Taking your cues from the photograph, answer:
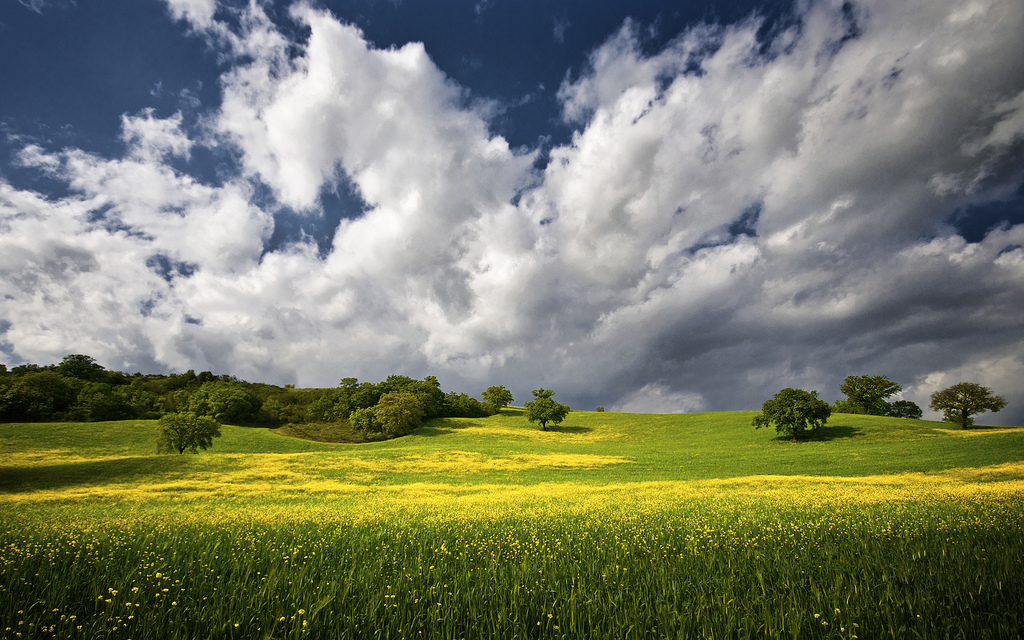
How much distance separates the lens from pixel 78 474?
100 ft

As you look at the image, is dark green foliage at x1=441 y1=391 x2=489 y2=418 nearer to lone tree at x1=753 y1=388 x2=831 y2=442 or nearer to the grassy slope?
the grassy slope

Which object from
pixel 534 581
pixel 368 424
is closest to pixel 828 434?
pixel 534 581

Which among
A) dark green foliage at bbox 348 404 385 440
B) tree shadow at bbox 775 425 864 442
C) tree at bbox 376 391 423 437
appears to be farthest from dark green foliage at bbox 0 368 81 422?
tree shadow at bbox 775 425 864 442

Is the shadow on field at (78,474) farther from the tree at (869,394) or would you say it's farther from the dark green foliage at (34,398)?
the tree at (869,394)

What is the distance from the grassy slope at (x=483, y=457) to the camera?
104ft

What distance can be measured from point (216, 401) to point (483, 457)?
7214 cm

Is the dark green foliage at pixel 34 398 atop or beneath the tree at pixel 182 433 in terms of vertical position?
atop

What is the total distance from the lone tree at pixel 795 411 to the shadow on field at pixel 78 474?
2856 inches

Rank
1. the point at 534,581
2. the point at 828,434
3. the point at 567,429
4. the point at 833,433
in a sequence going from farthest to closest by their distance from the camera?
1. the point at 567,429
2. the point at 833,433
3. the point at 828,434
4. the point at 534,581

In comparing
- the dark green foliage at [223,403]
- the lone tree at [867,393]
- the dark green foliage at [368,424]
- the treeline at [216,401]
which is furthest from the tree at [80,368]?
the lone tree at [867,393]

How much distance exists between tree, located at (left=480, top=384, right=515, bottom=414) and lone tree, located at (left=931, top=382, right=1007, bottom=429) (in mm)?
90800

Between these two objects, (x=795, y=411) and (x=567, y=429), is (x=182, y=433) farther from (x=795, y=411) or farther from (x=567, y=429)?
(x=795, y=411)

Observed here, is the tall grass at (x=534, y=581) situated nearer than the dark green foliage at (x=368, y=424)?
Yes

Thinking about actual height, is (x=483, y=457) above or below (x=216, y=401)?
below
